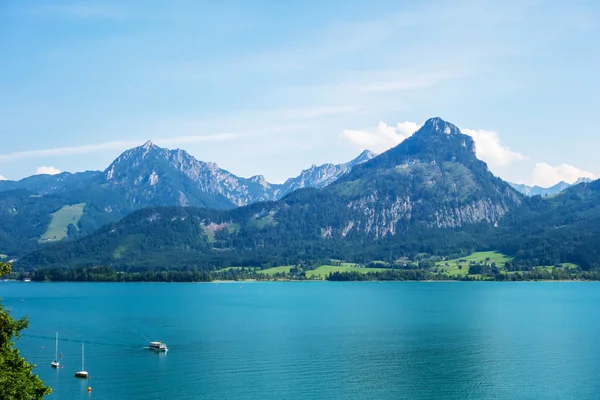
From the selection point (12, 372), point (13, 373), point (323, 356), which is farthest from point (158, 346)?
point (13, 373)

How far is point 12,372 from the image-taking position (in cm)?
5656

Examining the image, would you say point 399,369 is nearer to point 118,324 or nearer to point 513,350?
point 513,350

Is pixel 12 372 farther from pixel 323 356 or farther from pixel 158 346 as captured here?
pixel 323 356

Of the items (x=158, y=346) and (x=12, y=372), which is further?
(x=158, y=346)

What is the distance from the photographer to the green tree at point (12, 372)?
54875 millimetres

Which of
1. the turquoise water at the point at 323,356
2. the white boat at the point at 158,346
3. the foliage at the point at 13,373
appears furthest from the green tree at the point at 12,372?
the white boat at the point at 158,346

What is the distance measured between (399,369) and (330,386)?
16.9 m

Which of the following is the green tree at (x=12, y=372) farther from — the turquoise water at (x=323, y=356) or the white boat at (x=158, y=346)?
the white boat at (x=158, y=346)

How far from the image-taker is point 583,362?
116625 mm

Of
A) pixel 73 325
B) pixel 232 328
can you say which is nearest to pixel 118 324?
pixel 73 325

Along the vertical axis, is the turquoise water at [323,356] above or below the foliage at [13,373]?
below

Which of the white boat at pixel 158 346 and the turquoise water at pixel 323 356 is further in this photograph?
the white boat at pixel 158 346

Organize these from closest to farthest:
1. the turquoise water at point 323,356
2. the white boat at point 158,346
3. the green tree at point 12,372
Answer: the green tree at point 12,372
the turquoise water at point 323,356
the white boat at point 158,346

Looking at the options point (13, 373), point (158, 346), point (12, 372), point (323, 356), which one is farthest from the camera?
point (158, 346)
